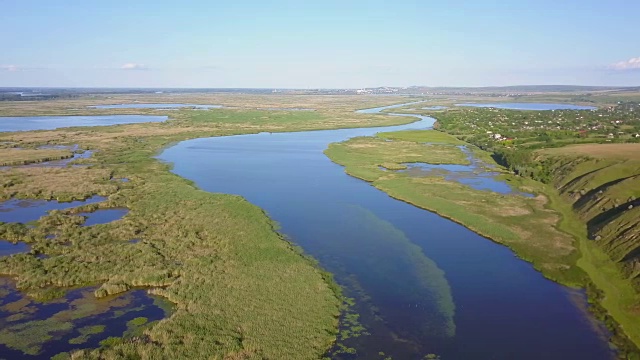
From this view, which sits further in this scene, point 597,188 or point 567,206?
point 597,188

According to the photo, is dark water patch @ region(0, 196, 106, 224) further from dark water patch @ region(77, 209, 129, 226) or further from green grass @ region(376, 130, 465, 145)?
green grass @ region(376, 130, 465, 145)

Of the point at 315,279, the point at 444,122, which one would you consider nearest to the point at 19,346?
the point at 315,279

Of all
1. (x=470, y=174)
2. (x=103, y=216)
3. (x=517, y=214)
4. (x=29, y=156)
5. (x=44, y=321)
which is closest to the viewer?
(x=44, y=321)

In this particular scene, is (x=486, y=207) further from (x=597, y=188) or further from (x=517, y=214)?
(x=597, y=188)

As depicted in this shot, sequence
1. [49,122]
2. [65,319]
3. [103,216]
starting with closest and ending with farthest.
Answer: [65,319] < [103,216] < [49,122]

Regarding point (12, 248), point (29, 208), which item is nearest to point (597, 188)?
point (12, 248)

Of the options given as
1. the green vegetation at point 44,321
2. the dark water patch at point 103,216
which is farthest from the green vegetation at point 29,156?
the green vegetation at point 44,321

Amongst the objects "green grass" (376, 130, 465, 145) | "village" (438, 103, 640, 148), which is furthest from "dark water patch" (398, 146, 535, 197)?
"green grass" (376, 130, 465, 145)
